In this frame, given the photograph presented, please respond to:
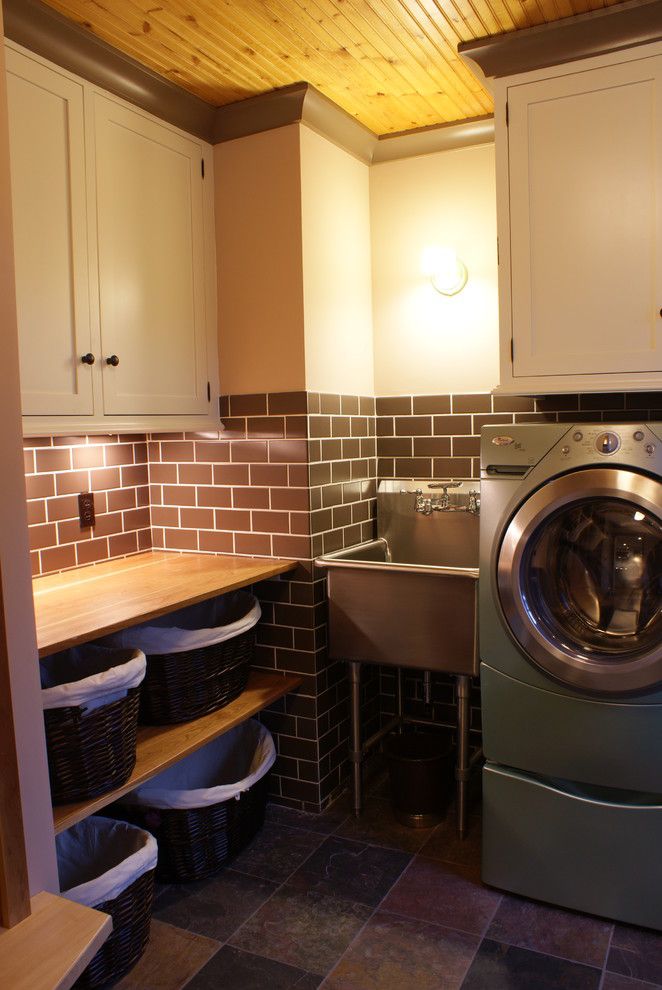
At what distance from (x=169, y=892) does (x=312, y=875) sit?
0.41 metres

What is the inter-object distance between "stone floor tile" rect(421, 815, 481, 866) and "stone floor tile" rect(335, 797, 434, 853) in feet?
0.10

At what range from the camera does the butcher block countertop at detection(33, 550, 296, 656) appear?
1.86 meters

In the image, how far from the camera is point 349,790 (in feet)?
9.27

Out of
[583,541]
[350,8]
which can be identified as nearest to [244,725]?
[583,541]

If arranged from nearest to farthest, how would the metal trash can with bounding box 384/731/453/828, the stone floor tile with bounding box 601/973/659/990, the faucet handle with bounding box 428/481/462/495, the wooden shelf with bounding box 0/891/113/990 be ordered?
the wooden shelf with bounding box 0/891/113/990 → the stone floor tile with bounding box 601/973/659/990 → the metal trash can with bounding box 384/731/453/828 → the faucet handle with bounding box 428/481/462/495

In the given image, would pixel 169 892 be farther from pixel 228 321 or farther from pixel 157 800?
pixel 228 321

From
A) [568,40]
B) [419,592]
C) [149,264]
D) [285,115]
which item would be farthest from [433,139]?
[419,592]

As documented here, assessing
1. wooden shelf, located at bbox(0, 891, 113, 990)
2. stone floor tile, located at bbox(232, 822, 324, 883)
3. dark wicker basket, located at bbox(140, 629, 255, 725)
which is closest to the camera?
wooden shelf, located at bbox(0, 891, 113, 990)

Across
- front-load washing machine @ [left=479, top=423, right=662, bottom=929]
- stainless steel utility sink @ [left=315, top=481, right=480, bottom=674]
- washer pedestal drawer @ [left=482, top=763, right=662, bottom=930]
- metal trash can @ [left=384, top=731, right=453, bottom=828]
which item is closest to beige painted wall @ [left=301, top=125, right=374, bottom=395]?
stainless steel utility sink @ [left=315, top=481, right=480, bottom=674]

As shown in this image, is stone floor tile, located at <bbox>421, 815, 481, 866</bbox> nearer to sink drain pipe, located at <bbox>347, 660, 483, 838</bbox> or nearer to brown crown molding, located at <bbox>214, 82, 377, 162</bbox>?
sink drain pipe, located at <bbox>347, 660, 483, 838</bbox>

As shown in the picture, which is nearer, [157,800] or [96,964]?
[96,964]

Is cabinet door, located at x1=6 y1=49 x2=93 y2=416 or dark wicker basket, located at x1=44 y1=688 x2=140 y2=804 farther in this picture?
cabinet door, located at x1=6 y1=49 x2=93 y2=416

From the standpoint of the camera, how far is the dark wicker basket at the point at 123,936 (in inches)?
71.0

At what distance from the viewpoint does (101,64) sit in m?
2.20
